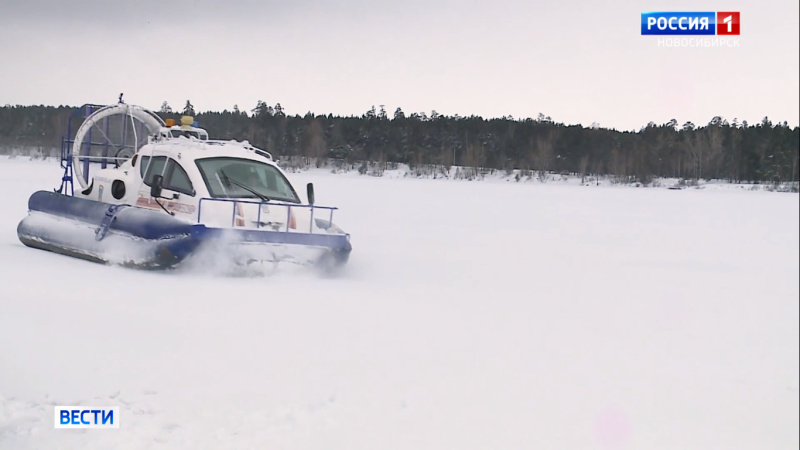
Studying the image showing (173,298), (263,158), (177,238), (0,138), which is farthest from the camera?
(0,138)

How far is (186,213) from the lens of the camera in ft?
29.9

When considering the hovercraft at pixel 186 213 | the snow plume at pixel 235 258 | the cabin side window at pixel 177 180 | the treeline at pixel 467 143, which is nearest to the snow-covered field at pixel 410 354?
the snow plume at pixel 235 258

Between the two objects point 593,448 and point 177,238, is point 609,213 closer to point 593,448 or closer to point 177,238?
point 177,238

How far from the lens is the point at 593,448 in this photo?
12.8 feet

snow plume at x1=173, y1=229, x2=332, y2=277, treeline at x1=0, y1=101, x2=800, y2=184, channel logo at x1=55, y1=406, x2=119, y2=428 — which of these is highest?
treeline at x1=0, y1=101, x2=800, y2=184

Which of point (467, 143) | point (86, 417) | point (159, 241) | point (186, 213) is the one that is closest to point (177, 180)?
point (186, 213)

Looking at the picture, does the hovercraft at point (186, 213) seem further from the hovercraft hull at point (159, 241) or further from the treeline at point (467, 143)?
the treeline at point (467, 143)

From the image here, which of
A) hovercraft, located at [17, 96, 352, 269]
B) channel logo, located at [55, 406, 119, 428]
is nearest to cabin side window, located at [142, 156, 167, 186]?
hovercraft, located at [17, 96, 352, 269]

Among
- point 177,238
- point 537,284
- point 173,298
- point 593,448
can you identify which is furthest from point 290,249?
point 593,448

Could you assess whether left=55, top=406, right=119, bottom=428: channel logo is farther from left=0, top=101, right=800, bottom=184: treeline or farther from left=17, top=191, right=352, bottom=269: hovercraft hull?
left=0, top=101, right=800, bottom=184: treeline

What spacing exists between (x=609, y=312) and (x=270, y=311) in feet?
9.60

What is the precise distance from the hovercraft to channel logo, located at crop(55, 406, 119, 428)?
431 centimetres

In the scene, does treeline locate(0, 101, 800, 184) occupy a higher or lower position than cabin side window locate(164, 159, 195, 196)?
higher

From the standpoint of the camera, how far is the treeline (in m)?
16.5
